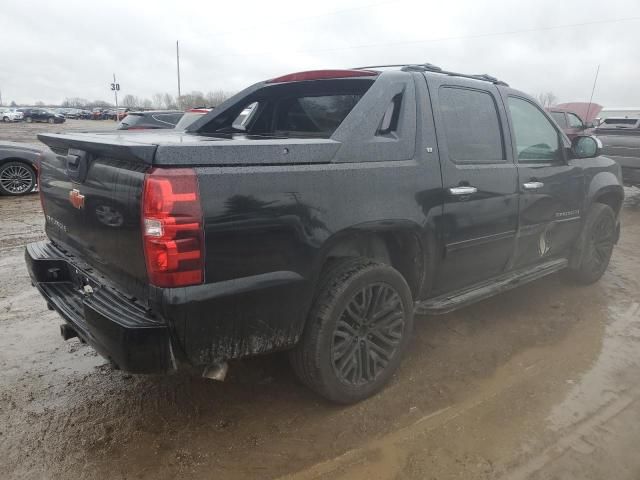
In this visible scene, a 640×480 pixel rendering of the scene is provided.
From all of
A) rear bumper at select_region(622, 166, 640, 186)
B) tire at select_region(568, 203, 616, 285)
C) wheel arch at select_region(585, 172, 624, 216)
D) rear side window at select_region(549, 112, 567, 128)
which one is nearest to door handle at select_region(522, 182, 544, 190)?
wheel arch at select_region(585, 172, 624, 216)

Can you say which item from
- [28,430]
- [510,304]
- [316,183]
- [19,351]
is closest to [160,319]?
[316,183]

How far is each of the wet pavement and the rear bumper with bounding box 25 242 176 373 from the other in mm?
563

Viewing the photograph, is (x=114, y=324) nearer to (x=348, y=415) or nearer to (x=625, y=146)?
(x=348, y=415)

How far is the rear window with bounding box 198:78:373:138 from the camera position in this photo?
3.36m

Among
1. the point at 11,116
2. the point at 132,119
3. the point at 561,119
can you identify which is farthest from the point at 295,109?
the point at 11,116

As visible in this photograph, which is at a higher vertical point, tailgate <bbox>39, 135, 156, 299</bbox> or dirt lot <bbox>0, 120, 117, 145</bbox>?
tailgate <bbox>39, 135, 156, 299</bbox>

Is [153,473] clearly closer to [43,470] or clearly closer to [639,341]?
[43,470]

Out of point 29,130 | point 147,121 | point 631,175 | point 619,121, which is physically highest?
point 619,121

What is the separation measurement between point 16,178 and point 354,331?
30.0 feet

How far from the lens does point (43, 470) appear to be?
2.37 metres

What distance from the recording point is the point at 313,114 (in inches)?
141

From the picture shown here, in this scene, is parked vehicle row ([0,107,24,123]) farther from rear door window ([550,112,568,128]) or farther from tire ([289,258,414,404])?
tire ([289,258,414,404])

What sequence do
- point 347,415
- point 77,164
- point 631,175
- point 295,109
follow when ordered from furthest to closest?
point 631,175, point 295,109, point 347,415, point 77,164

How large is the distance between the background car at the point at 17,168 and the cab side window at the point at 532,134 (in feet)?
28.1
